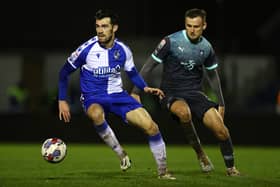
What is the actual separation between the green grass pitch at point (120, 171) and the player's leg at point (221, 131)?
206 mm

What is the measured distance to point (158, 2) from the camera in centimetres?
3450

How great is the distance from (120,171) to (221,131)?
1.77 meters

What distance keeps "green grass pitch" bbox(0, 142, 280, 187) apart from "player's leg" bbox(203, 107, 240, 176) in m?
0.21

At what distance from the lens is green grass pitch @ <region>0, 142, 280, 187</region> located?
371 inches

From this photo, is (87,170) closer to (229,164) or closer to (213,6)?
(229,164)

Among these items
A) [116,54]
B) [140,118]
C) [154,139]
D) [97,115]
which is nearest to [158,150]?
[154,139]

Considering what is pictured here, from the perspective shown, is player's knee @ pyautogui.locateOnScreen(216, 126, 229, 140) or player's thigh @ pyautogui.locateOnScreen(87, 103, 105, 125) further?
player's knee @ pyautogui.locateOnScreen(216, 126, 229, 140)

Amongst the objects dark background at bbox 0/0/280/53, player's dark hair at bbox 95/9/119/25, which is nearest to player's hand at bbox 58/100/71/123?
player's dark hair at bbox 95/9/119/25

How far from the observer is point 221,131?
10.5 m

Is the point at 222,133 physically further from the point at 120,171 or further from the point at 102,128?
the point at 120,171

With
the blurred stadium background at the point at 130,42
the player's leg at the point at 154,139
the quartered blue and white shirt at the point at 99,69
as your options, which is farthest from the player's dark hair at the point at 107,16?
the blurred stadium background at the point at 130,42

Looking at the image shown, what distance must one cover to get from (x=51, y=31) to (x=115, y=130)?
41.3 feet

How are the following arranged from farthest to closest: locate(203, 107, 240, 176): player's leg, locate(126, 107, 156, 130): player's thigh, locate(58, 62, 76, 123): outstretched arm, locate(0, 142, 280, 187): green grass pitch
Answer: locate(203, 107, 240, 176): player's leg, locate(58, 62, 76, 123): outstretched arm, locate(126, 107, 156, 130): player's thigh, locate(0, 142, 280, 187): green grass pitch

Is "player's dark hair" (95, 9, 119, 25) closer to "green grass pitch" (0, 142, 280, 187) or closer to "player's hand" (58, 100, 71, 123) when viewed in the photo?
"player's hand" (58, 100, 71, 123)
